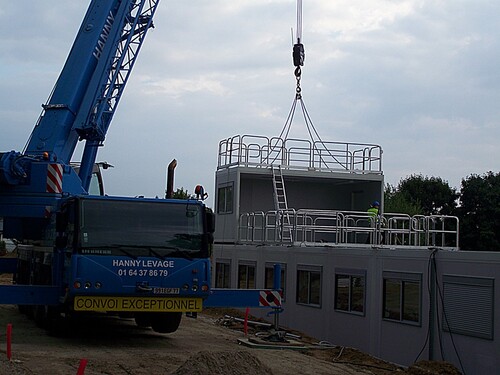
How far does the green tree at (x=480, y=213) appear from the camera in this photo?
58.1 m

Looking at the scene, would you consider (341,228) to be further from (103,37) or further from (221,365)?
(221,365)

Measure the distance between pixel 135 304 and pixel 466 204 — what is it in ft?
168

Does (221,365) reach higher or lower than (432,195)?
lower

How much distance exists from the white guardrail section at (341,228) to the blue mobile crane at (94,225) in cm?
505

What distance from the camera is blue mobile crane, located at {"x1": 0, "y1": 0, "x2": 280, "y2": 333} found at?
1488cm

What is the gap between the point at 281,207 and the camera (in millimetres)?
26984

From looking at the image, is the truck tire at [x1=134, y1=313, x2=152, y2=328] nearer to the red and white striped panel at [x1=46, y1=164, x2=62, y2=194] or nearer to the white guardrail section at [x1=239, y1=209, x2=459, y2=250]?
the red and white striped panel at [x1=46, y1=164, x2=62, y2=194]

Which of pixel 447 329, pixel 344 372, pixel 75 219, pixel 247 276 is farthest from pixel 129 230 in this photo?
pixel 247 276

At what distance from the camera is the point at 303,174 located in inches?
1077

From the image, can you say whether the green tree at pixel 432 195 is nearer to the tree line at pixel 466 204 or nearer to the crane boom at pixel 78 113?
the tree line at pixel 466 204

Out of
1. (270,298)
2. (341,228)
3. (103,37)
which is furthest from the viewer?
(341,228)

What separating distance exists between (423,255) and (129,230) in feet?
18.5

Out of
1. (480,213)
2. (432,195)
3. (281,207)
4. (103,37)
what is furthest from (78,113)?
(432,195)

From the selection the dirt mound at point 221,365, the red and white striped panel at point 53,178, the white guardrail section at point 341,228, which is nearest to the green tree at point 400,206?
the white guardrail section at point 341,228
